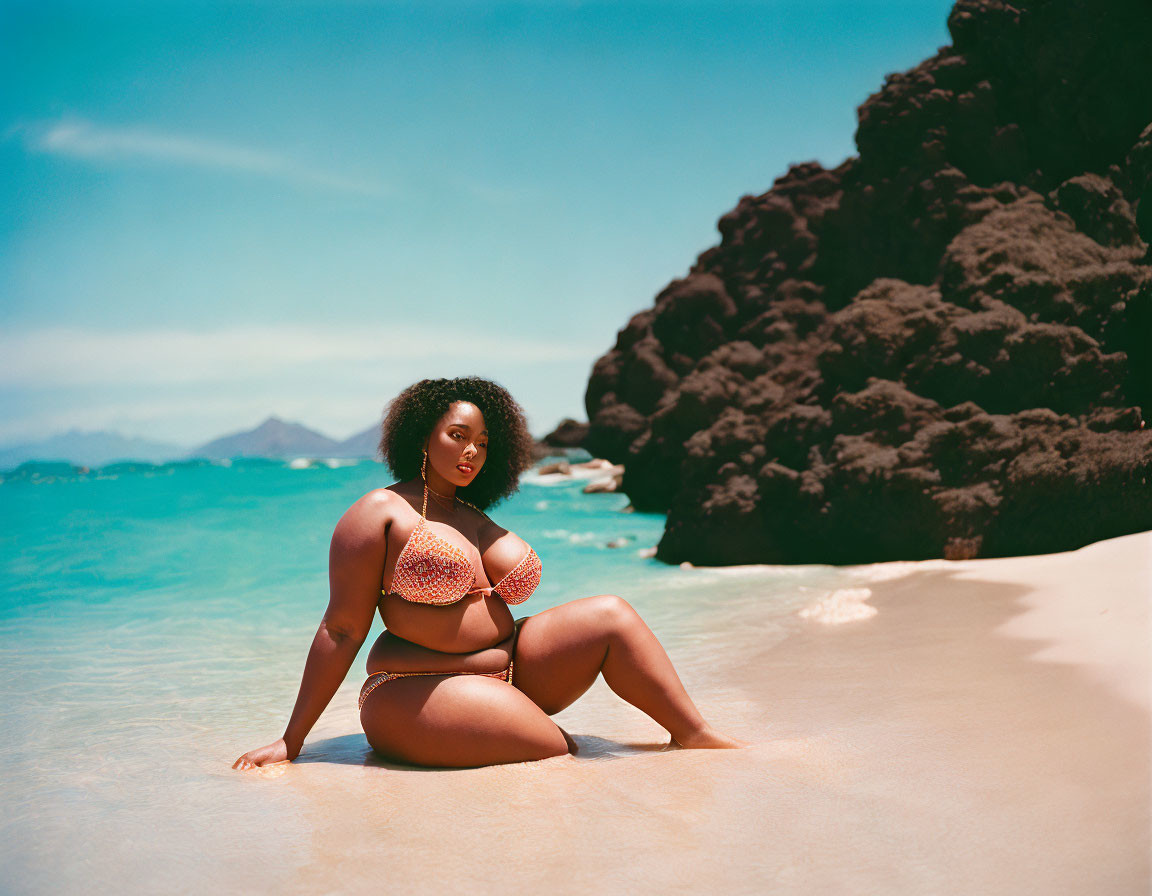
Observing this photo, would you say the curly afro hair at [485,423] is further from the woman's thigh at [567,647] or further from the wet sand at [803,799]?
the wet sand at [803,799]

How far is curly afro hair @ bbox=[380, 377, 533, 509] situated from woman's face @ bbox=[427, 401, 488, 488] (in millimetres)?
44

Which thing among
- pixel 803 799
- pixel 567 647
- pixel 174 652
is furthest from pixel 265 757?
pixel 174 652

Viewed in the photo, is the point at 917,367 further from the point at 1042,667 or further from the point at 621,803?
the point at 621,803

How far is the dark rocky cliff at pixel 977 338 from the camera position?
8.73 metres

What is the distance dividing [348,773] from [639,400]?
79.1 ft

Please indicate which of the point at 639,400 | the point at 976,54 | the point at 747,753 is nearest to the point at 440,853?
the point at 747,753

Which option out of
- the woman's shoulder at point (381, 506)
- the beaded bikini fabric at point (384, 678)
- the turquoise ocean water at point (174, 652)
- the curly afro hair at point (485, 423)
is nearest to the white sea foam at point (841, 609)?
the turquoise ocean water at point (174, 652)

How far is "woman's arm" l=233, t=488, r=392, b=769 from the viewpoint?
10.0ft

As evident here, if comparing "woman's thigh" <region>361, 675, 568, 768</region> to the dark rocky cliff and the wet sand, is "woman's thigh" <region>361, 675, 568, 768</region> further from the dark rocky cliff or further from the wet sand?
the dark rocky cliff

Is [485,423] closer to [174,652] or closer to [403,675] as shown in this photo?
[403,675]

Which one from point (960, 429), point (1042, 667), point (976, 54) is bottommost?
point (1042, 667)

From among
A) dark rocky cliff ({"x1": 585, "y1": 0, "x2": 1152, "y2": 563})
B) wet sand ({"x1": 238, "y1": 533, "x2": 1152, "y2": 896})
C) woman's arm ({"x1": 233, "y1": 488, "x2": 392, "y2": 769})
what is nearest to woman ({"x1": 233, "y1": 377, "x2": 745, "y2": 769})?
woman's arm ({"x1": 233, "y1": 488, "x2": 392, "y2": 769})

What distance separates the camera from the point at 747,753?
9.93ft

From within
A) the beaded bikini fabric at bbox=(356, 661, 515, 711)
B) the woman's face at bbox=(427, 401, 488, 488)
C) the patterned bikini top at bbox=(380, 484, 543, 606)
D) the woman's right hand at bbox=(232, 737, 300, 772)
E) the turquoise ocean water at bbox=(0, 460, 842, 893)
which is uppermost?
the woman's face at bbox=(427, 401, 488, 488)
